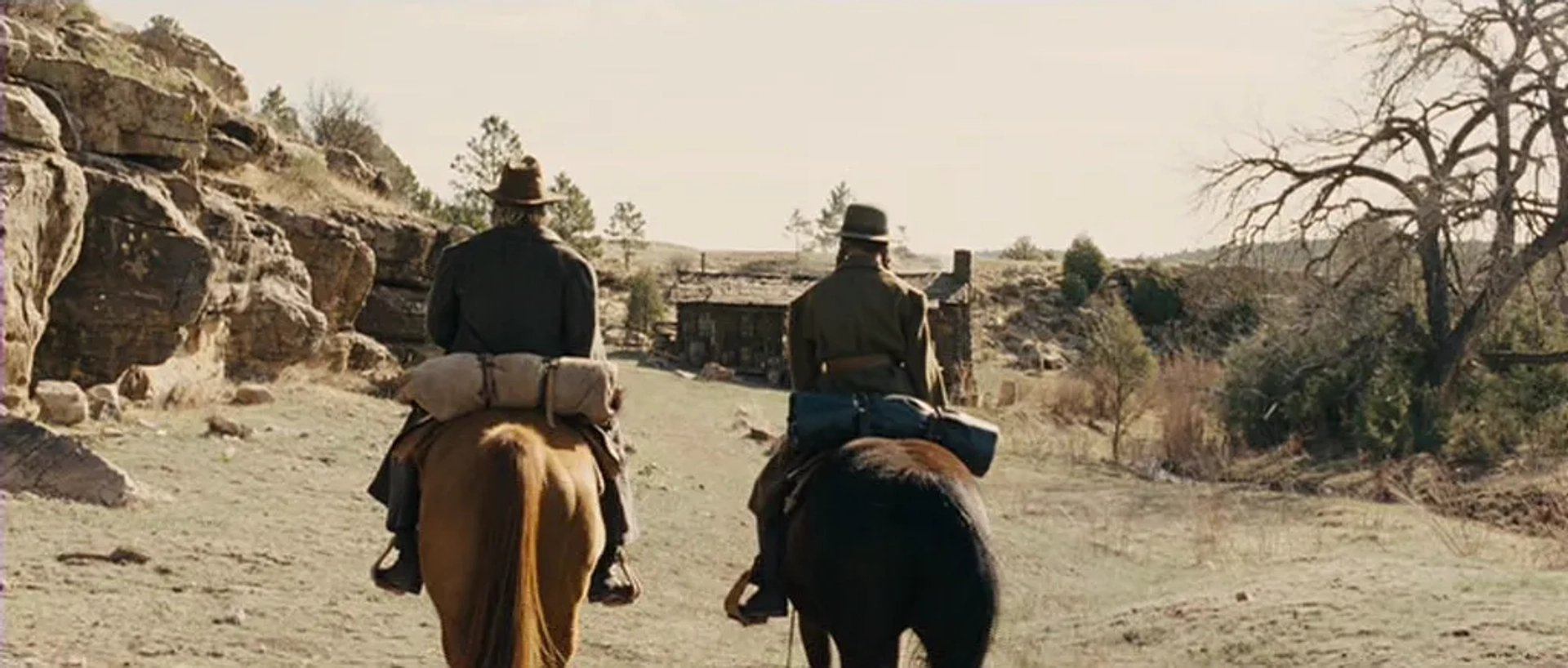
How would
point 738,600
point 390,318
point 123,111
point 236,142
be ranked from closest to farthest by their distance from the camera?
1. point 738,600
2. point 123,111
3. point 236,142
4. point 390,318

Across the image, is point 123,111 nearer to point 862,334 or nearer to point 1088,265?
point 862,334

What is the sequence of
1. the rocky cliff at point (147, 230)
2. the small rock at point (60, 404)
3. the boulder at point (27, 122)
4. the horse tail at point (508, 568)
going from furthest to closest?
the small rock at point (60, 404) → the rocky cliff at point (147, 230) → the boulder at point (27, 122) → the horse tail at point (508, 568)

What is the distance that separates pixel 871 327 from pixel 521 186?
6.28 ft

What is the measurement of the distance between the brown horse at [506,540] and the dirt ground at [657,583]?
108 inches

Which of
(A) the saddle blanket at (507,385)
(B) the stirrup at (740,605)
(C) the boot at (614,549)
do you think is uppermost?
(A) the saddle blanket at (507,385)

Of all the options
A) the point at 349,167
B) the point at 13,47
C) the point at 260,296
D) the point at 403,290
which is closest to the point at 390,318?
the point at 403,290

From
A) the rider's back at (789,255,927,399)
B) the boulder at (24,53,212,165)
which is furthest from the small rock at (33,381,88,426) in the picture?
the rider's back at (789,255,927,399)

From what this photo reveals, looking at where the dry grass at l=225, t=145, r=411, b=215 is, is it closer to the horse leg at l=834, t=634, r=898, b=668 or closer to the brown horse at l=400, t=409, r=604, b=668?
the brown horse at l=400, t=409, r=604, b=668

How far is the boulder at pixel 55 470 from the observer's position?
13484 mm

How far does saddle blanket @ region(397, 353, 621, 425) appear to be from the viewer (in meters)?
7.65

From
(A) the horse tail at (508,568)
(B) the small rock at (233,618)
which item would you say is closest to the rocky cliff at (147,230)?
(B) the small rock at (233,618)

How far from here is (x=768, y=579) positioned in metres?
8.30

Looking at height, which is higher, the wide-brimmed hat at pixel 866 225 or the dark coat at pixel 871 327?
the wide-brimmed hat at pixel 866 225

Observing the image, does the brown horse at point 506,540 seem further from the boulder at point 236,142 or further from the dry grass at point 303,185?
the dry grass at point 303,185
